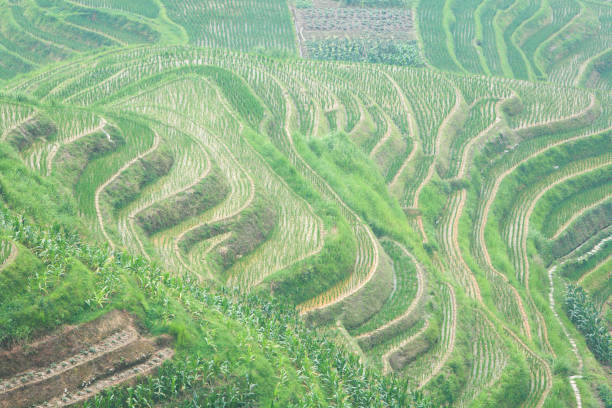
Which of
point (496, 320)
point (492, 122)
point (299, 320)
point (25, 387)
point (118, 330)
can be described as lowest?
point (25, 387)

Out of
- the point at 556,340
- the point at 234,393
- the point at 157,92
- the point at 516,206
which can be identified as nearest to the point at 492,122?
the point at 516,206

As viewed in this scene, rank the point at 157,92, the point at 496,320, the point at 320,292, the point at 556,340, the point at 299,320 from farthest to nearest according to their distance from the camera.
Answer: the point at 157,92 < the point at 556,340 < the point at 496,320 < the point at 320,292 < the point at 299,320

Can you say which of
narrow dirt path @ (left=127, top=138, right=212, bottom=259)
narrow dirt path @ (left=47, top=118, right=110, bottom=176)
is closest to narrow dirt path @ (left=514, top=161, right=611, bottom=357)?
narrow dirt path @ (left=127, top=138, right=212, bottom=259)

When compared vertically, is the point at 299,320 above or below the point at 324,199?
below

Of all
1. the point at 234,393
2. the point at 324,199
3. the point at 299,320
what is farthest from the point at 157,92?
the point at 234,393

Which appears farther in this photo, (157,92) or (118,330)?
(157,92)

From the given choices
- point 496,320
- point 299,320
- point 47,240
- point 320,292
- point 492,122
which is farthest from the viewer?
point 492,122

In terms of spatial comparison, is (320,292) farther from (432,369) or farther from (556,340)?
(556,340)
